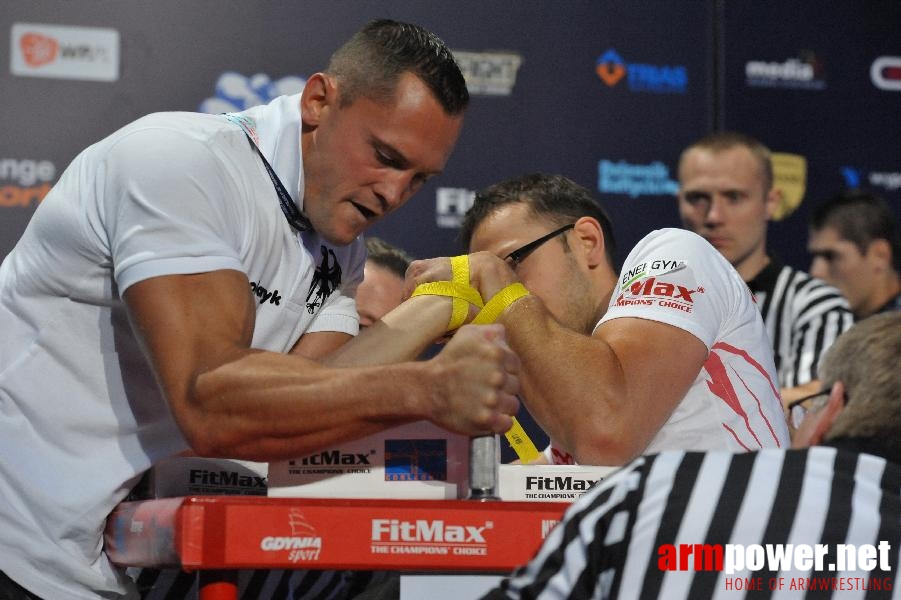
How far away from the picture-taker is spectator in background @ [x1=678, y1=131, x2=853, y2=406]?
4.27m

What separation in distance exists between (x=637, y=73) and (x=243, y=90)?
1385 mm

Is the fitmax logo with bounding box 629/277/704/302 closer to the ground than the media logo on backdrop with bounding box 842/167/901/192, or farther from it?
closer to the ground

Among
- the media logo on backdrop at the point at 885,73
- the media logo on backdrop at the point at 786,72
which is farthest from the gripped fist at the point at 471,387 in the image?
the media logo on backdrop at the point at 885,73

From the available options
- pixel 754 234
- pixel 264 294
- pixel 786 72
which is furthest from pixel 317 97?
pixel 786 72

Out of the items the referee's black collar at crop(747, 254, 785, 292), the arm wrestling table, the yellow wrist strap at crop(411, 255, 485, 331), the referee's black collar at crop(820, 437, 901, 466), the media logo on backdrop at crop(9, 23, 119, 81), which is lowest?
the referee's black collar at crop(747, 254, 785, 292)

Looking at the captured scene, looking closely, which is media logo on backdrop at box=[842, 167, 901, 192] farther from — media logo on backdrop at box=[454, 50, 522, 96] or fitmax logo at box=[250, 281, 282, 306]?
fitmax logo at box=[250, 281, 282, 306]

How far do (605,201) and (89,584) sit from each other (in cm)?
291

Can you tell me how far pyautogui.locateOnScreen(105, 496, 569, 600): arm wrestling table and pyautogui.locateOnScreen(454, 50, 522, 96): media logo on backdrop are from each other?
114 inches

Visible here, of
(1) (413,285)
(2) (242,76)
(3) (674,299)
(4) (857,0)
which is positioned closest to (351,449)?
(1) (413,285)

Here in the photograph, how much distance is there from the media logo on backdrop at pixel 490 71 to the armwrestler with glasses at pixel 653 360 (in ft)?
6.15

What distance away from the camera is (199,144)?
1.81 metres

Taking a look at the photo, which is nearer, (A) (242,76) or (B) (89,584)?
(B) (89,584)

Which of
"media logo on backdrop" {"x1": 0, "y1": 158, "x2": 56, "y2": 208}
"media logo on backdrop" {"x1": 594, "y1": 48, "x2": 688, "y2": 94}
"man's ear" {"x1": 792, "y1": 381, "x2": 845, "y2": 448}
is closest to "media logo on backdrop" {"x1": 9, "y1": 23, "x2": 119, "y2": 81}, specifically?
"media logo on backdrop" {"x1": 0, "y1": 158, "x2": 56, "y2": 208}

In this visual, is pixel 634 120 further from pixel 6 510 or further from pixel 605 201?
pixel 6 510
